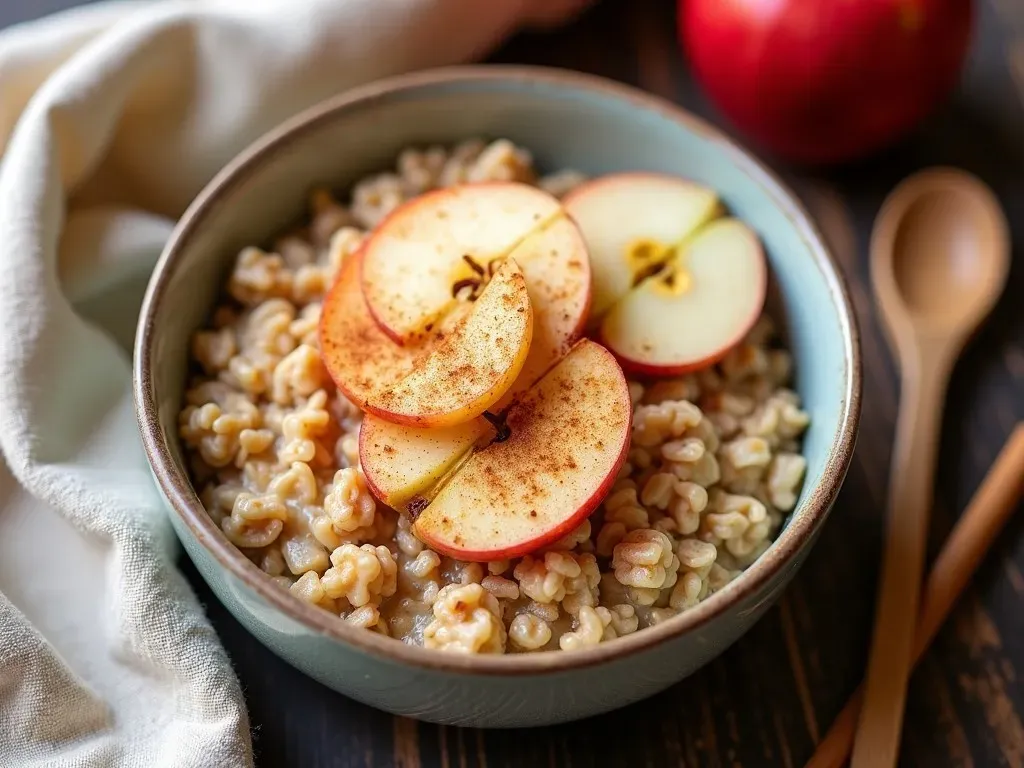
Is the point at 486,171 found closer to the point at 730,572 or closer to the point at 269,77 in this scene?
the point at 269,77

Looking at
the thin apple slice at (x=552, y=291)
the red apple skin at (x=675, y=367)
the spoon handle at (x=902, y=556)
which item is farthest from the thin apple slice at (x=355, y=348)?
the spoon handle at (x=902, y=556)

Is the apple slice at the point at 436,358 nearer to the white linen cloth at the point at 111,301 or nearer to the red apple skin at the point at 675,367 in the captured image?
the red apple skin at the point at 675,367

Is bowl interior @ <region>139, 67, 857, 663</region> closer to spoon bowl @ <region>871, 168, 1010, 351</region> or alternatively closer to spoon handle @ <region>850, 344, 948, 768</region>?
spoon handle @ <region>850, 344, 948, 768</region>

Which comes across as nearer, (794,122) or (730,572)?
(730,572)

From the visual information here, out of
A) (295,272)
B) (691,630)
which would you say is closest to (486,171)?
(295,272)

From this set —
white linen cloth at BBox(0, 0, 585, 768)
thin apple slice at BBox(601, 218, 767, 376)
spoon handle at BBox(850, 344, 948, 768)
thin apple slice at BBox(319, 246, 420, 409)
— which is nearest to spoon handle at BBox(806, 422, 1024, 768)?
spoon handle at BBox(850, 344, 948, 768)

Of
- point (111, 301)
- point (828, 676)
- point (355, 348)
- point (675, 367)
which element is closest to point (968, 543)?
point (828, 676)

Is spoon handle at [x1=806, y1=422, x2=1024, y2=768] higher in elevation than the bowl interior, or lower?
lower
